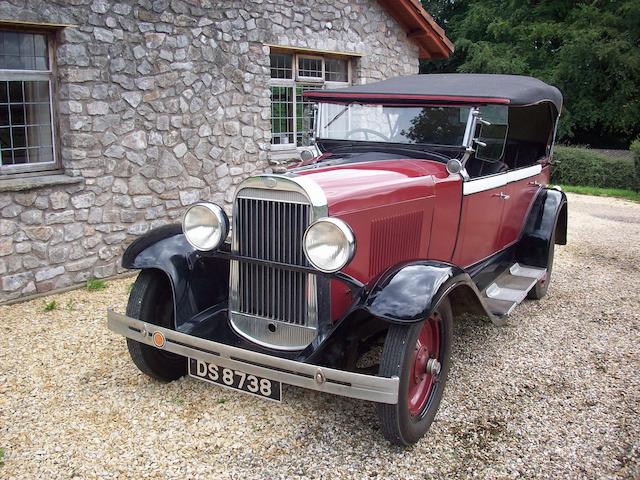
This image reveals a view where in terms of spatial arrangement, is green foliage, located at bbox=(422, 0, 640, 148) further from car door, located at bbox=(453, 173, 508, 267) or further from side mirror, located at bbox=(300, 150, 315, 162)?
side mirror, located at bbox=(300, 150, 315, 162)

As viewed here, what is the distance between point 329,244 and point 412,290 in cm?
48

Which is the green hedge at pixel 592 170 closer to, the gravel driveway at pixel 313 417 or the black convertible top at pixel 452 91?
the black convertible top at pixel 452 91

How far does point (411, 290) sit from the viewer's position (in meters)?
3.01

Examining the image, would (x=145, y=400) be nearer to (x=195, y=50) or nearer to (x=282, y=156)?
(x=195, y=50)

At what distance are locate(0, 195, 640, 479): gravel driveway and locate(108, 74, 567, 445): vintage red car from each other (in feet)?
0.84

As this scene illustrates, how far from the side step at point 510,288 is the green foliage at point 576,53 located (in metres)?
14.2

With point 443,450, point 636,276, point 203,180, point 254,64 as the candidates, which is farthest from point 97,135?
point 636,276

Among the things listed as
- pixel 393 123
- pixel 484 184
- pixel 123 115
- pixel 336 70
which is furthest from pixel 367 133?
pixel 336 70

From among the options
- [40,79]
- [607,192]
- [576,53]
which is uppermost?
[576,53]

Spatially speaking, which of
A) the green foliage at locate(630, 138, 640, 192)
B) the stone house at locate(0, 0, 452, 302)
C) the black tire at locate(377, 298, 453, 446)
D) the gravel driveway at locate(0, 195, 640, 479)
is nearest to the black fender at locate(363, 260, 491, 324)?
the black tire at locate(377, 298, 453, 446)

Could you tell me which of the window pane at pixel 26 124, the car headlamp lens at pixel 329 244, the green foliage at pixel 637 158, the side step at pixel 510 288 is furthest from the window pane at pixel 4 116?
the green foliage at pixel 637 158

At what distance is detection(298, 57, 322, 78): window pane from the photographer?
8.34m

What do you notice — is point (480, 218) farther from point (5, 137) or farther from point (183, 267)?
point (5, 137)

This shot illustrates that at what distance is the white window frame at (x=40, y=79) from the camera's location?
5.33 m
